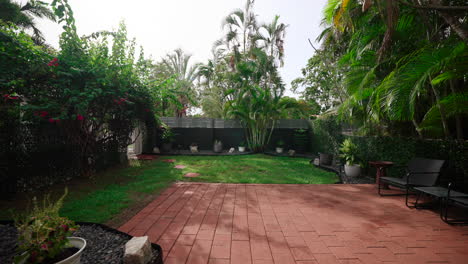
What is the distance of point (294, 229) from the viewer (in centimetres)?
323

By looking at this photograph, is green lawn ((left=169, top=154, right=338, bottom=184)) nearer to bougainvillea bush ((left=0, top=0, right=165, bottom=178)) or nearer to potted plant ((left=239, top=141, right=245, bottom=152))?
bougainvillea bush ((left=0, top=0, right=165, bottom=178))

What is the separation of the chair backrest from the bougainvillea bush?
7.25m

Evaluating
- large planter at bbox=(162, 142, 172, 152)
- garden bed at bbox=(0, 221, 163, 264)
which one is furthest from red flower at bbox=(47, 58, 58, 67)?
large planter at bbox=(162, 142, 172, 152)

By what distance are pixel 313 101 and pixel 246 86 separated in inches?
419

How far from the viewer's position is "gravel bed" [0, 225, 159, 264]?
2.35 metres

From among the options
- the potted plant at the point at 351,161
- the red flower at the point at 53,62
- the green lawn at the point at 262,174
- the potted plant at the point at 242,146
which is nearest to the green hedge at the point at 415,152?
the potted plant at the point at 351,161

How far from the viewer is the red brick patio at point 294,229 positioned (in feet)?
8.42

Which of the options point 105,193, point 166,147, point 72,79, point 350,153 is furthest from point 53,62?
point 350,153

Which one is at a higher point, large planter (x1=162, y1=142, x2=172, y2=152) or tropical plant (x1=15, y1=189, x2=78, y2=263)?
large planter (x1=162, y1=142, x2=172, y2=152)

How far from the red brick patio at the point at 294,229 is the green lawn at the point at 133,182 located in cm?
58

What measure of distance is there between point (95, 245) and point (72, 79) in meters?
4.37

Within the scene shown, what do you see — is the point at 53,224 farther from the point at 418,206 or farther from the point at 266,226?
the point at 418,206

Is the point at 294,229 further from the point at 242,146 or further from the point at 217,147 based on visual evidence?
the point at 242,146

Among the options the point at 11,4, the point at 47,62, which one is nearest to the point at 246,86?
→ the point at 47,62
